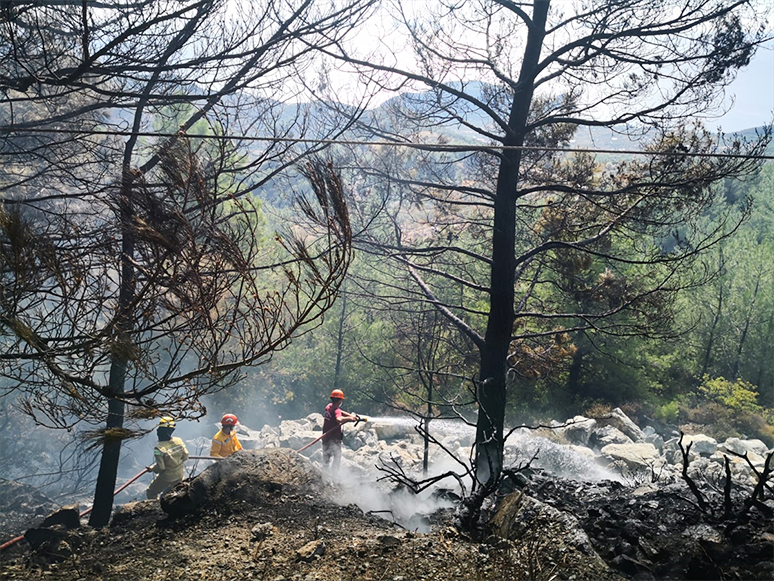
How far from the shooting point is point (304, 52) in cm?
667

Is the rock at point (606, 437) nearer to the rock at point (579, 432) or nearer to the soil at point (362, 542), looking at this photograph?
the rock at point (579, 432)

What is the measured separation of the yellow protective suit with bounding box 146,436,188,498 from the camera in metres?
9.01

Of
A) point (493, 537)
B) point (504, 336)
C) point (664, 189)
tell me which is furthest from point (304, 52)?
point (493, 537)

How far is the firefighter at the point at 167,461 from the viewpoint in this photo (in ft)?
29.6

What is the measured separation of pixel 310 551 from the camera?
4.80m

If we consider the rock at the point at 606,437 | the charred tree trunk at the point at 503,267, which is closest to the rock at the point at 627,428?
the rock at the point at 606,437

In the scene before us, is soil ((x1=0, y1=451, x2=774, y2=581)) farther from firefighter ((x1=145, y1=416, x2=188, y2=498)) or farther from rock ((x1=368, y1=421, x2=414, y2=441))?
rock ((x1=368, y1=421, x2=414, y2=441))

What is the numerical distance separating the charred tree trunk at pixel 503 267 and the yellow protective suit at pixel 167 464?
4.92 m

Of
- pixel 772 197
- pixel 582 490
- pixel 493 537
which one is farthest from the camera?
pixel 772 197

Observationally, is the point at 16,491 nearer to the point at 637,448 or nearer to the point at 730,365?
the point at 637,448

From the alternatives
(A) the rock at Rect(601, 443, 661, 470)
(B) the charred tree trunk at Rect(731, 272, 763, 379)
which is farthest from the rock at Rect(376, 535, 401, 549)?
(B) the charred tree trunk at Rect(731, 272, 763, 379)

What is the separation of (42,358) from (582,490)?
6.72 metres

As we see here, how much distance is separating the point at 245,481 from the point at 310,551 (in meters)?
2.00

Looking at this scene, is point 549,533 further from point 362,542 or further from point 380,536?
point 362,542
